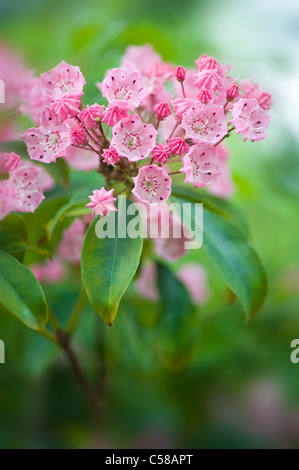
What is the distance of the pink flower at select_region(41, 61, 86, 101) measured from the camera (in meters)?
0.81

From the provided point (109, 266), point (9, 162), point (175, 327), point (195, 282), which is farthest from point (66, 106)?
point (195, 282)

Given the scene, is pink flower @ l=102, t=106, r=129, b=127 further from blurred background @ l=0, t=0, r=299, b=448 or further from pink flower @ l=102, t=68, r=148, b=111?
blurred background @ l=0, t=0, r=299, b=448

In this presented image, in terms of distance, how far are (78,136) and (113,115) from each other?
0.07 meters

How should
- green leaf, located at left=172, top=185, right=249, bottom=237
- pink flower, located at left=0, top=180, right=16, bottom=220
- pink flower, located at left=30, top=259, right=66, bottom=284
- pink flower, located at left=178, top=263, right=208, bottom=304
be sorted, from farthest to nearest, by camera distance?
pink flower, located at left=178, top=263, right=208, bottom=304
pink flower, located at left=30, top=259, right=66, bottom=284
green leaf, located at left=172, top=185, right=249, bottom=237
pink flower, located at left=0, top=180, right=16, bottom=220

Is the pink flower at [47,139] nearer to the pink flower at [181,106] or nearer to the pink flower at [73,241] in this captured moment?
the pink flower at [181,106]

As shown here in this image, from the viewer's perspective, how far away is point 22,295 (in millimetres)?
750

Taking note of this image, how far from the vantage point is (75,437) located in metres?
1.31

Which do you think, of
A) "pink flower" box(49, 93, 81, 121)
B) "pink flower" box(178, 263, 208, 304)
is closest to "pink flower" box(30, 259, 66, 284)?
"pink flower" box(178, 263, 208, 304)

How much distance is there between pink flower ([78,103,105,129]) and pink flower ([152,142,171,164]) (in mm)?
106

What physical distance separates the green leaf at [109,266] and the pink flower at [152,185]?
7 centimetres

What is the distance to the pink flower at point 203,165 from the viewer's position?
797 mm

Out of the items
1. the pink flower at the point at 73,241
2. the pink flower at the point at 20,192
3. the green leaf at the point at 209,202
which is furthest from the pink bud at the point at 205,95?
the pink flower at the point at 73,241

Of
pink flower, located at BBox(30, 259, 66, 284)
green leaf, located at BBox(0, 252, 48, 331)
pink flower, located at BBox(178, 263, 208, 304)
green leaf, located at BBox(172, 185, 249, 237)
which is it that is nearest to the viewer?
green leaf, located at BBox(0, 252, 48, 331)
